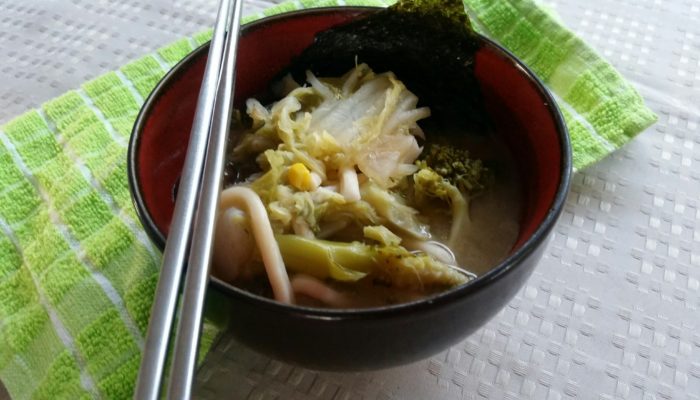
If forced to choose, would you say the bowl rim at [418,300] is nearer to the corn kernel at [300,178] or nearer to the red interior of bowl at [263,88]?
the red interior of bowl at [263,88]

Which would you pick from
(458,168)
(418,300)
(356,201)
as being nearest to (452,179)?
(458,168)

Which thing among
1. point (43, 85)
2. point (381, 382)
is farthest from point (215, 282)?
point (43, 85)

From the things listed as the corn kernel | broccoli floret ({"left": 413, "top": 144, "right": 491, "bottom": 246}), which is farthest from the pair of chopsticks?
broccoli floret ({"left": 413, "top": 144, "right": 491, "bottom": 246})

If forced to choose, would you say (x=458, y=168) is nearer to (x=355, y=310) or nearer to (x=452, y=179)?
(x=452, y=179)

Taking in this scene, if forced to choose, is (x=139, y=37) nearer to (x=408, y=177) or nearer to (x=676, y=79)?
(x=408, y=177)

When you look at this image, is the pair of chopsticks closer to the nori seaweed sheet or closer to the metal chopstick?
the metal chopstick
